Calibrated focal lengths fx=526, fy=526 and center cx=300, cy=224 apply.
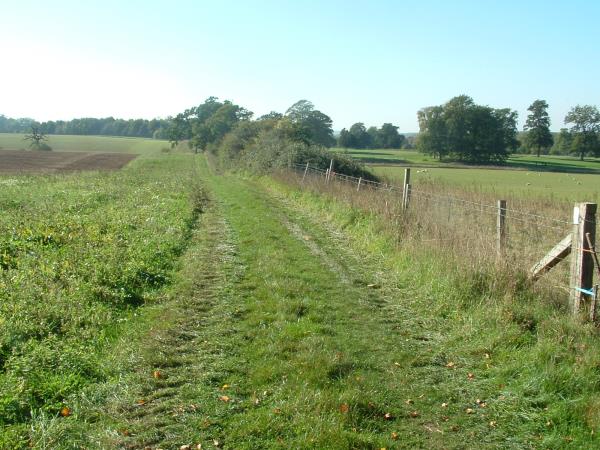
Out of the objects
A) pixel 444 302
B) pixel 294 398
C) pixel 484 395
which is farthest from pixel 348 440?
pixel 444 302

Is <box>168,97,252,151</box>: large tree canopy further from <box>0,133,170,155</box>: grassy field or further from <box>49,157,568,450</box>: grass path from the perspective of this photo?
<box>49,157,568,450</box>: grass path

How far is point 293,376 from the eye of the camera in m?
5.62

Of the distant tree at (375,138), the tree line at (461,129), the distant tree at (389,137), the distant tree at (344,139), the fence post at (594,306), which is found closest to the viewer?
the fence post at (594,306)

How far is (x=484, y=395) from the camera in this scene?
5.47 m

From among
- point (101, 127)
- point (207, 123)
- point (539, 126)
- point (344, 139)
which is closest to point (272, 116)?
point (207, 123)

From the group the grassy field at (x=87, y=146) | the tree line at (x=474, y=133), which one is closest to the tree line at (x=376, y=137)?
the tree line at (x=474, y=133)

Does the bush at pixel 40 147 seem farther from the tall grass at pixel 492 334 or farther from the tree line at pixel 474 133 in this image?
the tall grass at pixel 492 334

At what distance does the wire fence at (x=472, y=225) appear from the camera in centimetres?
850

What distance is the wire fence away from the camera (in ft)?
Result: 27.9

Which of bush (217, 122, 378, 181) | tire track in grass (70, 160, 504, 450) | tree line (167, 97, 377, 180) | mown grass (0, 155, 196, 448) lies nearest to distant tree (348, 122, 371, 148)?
tree line (167, 97, 377, 180)

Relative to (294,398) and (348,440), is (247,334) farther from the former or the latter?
(348,440)

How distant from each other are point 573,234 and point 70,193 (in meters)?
20.7

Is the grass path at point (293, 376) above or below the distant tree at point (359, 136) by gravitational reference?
below

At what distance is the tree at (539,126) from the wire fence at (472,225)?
325 feet
